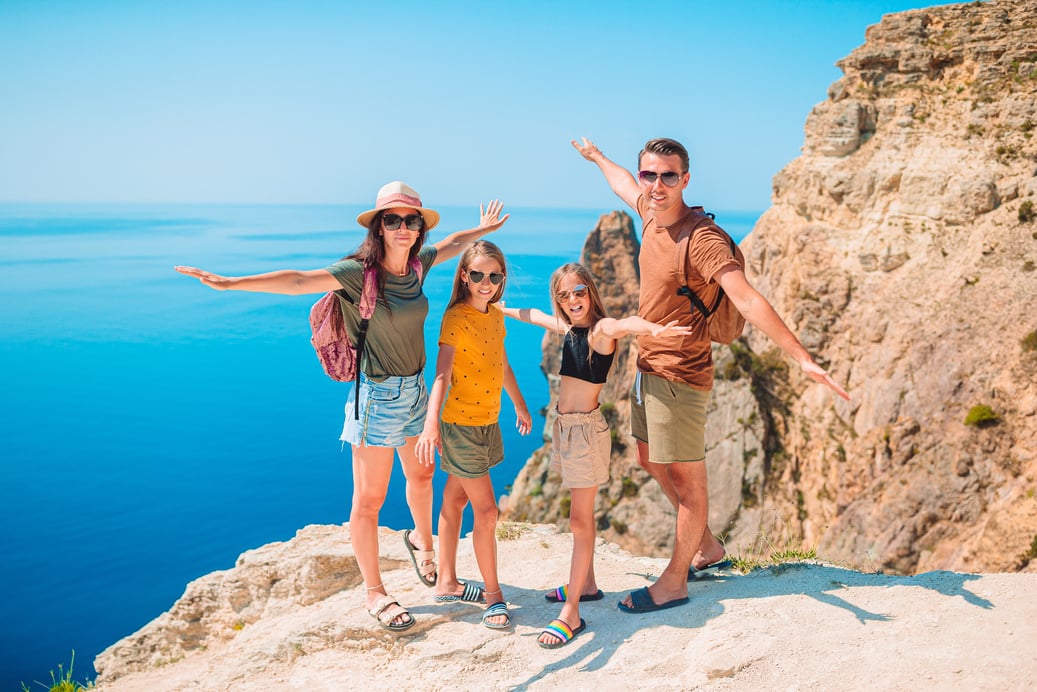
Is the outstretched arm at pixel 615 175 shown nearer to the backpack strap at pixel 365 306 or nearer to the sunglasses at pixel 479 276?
the sunglasses at pixel 479 276

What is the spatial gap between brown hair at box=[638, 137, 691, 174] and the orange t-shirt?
0.33 meters

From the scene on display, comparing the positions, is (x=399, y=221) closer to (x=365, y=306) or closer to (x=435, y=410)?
(x=365, y=306)

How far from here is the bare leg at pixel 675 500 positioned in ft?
16.7

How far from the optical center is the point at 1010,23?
74.6 feet

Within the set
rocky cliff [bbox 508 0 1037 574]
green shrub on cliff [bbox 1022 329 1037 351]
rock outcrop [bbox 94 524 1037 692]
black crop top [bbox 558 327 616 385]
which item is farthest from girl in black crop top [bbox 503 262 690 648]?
green shrub on cliff [bbox 1022 329 1037 351]

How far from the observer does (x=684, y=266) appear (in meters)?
4.52

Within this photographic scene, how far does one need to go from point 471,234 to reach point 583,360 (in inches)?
66.1

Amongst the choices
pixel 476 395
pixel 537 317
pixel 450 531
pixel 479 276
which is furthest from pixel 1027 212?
pixel 450 531

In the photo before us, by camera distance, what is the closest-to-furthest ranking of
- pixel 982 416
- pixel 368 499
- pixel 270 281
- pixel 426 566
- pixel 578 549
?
pixel 270 281 → pixel 578 549 → pixel 368 499 → pixel 426 566 → pixel 982 416

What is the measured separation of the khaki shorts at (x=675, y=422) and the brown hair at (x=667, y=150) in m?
1.41

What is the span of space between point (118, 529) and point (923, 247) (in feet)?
205

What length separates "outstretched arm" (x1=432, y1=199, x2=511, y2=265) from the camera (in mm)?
5477

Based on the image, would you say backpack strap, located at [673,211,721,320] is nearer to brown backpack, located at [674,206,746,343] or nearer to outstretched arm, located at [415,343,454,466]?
brown backpack, located at [674,206,746,343]

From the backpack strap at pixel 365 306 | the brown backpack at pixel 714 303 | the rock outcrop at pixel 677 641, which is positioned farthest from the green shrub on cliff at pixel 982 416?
the backpack strap at pixel 365 306
